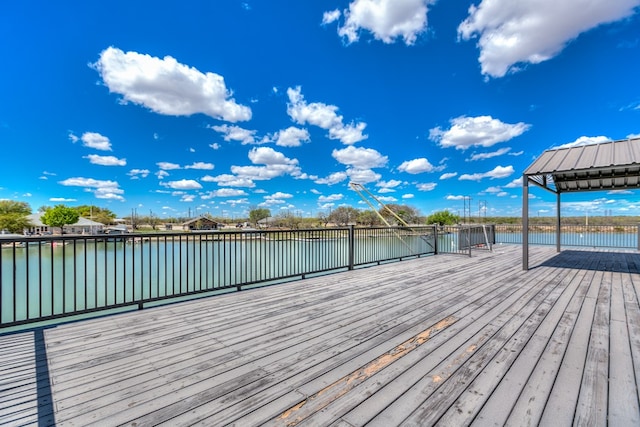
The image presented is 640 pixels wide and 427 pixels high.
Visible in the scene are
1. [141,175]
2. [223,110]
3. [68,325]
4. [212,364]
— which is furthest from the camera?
[141,175]

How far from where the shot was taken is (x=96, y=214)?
64.2 m

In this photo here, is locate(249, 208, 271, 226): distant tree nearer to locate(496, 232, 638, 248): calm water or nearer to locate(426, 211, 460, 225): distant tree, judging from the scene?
locate(426, 211, 460, 225): distant tree

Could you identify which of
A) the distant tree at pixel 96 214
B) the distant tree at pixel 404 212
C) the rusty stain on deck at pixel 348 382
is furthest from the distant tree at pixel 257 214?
the rusty stain on deck at pixel 348 382

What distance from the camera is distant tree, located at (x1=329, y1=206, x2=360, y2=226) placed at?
48559 mm

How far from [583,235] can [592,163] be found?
27.1 ft

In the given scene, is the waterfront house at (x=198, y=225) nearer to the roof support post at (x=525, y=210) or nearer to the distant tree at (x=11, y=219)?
the distant tree at (x=11, y=219)

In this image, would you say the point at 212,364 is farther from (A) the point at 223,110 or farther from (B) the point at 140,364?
(A) the point at 223,110

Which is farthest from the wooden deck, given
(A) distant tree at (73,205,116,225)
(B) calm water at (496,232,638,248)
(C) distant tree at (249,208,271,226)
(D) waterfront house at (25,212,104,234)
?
(A) distant tree at (73,205,116,225)

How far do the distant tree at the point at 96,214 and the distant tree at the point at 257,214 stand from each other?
34164 millimetres

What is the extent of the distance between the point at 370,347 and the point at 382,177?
49.8m

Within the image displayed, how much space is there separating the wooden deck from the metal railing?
9361 millimetres

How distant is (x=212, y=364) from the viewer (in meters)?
1.82

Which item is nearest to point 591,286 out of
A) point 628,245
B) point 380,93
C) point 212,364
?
point 212,364

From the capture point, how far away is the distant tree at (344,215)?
48559 millimetres
